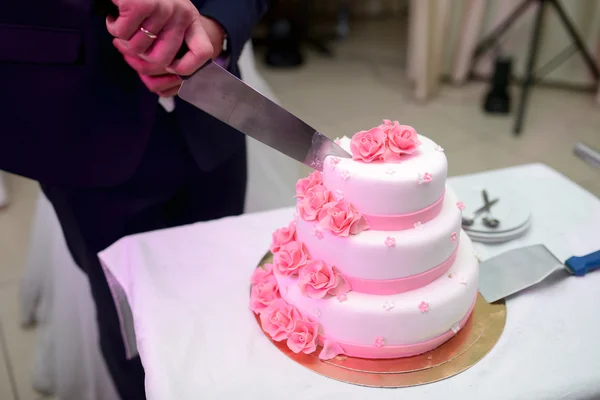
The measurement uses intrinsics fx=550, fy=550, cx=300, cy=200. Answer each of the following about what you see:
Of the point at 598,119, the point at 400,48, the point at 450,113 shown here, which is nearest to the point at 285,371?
the point at 450,113

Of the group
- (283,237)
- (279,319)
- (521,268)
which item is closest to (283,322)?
(279,319)

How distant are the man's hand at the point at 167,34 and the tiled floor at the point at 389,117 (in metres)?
1.16

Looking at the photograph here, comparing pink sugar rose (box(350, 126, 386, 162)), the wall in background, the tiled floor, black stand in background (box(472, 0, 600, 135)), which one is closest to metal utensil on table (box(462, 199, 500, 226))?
pink sugar rose (box(350, 126, 386, 162))

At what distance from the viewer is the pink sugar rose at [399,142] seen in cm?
70

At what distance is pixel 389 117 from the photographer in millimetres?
2670

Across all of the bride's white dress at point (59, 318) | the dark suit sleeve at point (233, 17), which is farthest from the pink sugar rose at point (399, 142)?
the bride's white dress at point (59, 318)

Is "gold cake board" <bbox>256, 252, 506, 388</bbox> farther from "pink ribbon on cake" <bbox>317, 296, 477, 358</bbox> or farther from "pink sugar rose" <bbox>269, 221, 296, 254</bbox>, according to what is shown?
"pink sugar rose" <bbox>269, 221, 296, 254</bbox>

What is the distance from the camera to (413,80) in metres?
3.10

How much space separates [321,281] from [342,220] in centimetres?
8

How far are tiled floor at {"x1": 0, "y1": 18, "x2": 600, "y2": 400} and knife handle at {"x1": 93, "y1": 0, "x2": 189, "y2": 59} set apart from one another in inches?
43.4

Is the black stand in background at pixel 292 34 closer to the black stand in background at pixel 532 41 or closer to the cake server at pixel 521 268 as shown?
the black stand in background at pixel 532 41

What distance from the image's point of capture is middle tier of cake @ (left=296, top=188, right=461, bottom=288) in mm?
664

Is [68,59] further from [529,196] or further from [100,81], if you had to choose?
[529,196]

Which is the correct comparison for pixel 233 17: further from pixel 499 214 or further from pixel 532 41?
pixel 532 41
